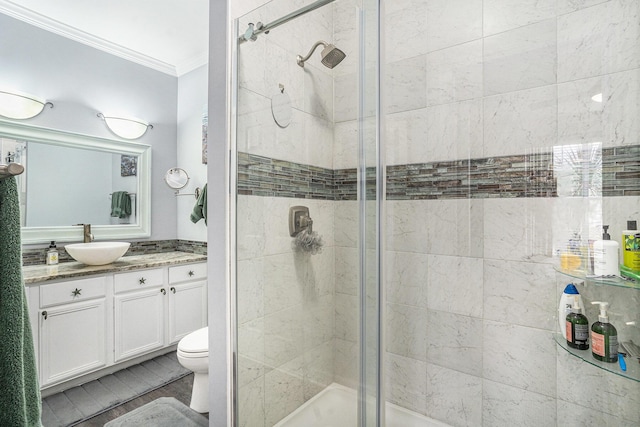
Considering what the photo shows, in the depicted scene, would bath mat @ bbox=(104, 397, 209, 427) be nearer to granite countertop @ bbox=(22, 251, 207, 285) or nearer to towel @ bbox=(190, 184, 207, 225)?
granite countertop @ bbox=(22, 251, 207, 285)

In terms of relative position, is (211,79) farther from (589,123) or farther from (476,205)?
(589,123)

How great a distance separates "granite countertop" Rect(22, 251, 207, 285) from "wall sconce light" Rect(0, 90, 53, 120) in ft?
3.71

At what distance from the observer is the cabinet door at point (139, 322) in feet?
8.11

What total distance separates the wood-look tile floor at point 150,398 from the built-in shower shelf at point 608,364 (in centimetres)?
189

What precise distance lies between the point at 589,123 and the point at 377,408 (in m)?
1.31

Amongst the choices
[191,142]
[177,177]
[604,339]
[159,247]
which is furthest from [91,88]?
[604,339]

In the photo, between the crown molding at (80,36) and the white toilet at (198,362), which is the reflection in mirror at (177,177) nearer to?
the crown molding at (80,36)

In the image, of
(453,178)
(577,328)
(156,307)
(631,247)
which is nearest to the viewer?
(631,247)

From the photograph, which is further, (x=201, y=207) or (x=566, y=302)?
(x=201, y=207)

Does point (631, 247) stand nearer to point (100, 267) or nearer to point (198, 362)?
point (198, 362)

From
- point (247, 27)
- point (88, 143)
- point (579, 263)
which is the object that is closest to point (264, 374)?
point (579, 263)

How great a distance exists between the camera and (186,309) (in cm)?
291

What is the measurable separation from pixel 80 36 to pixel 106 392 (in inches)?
112

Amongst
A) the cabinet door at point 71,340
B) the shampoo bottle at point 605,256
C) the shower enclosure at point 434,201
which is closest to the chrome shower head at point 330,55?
the shower enclosure at point 434,201
